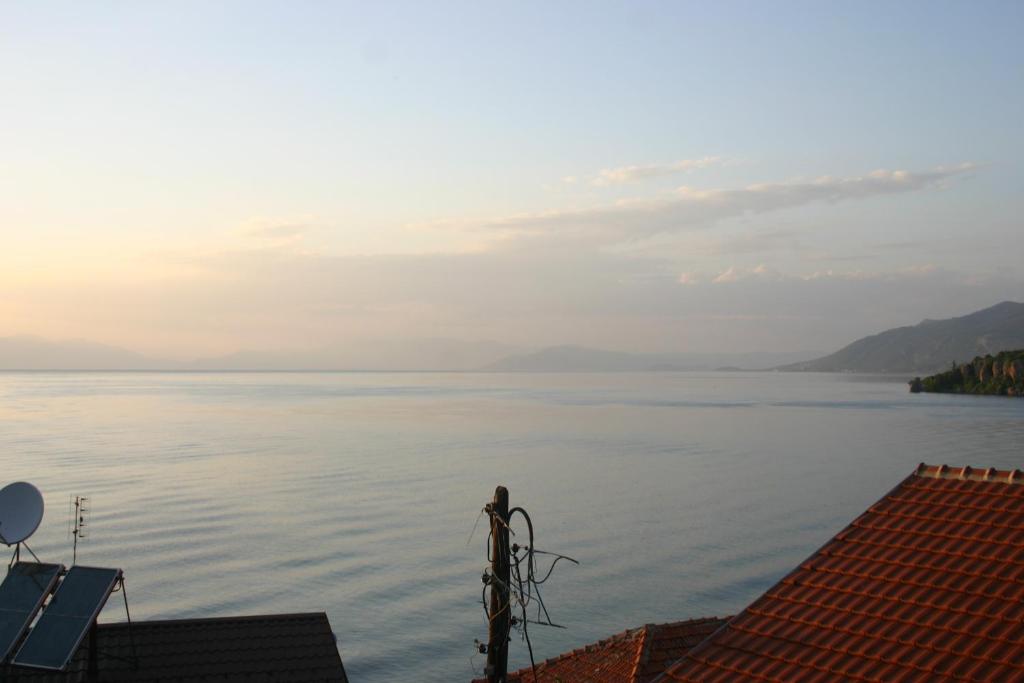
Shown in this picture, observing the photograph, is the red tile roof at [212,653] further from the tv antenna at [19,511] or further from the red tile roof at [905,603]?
the red tile roof at [905,603]

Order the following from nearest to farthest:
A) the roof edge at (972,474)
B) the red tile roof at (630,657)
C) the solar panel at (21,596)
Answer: the roof edge at (972,474), the solar panel at (21,596), the red tile roof at (630,657)

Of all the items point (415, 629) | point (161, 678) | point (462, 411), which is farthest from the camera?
point (462, 411)

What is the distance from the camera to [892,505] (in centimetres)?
1222

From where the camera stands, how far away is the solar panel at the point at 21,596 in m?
14.6

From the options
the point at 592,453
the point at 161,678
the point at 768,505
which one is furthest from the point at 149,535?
the point at 592,453

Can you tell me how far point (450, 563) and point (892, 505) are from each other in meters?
26.6

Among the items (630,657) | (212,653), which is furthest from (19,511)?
(630,657)

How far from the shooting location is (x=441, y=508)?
161 ft

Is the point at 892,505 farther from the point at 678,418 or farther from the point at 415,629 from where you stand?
the point at 678,418

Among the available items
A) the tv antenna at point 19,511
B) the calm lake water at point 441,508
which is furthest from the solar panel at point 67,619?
the calm lake water at point 441,508

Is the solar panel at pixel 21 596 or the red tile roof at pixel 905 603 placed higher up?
the red tile roof at pixel 905 603

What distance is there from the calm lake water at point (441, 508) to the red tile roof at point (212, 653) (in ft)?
26.5

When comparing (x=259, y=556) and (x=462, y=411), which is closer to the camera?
(x=259, y=556)

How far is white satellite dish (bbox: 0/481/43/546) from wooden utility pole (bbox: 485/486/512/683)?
10.6 m
